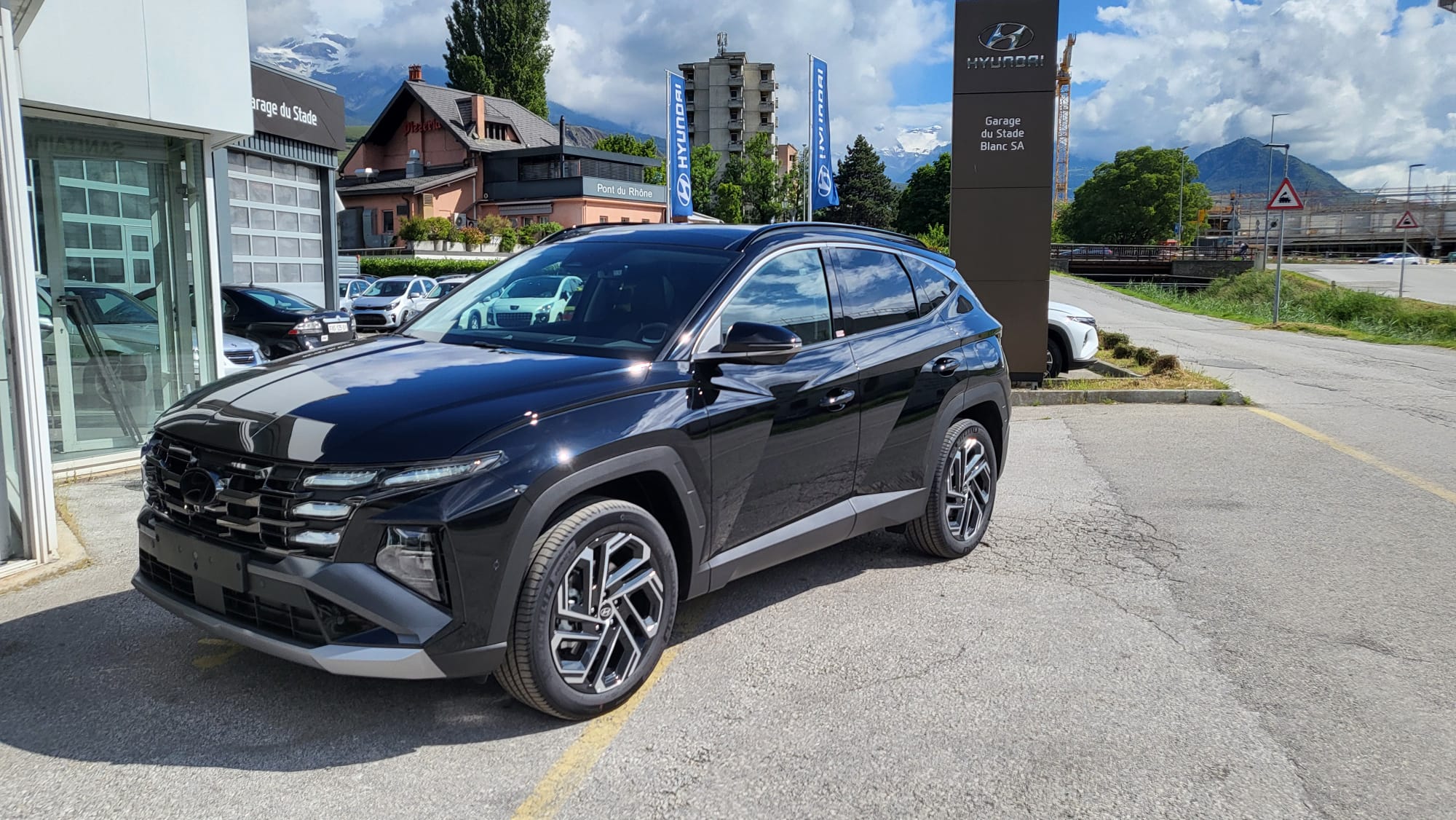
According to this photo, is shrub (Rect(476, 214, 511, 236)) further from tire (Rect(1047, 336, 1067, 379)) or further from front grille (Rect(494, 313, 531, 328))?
front grille (Rect(494, 313, 531, 328))

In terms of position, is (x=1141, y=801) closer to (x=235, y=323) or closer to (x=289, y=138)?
(x=235, y=323)

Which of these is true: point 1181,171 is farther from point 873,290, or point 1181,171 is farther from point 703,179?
point 873,290

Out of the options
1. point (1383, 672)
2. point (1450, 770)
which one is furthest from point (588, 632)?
point (1383, 672)

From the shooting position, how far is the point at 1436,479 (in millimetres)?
7914

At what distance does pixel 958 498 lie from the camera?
227 inches

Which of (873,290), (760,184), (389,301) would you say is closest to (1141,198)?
(760,184)

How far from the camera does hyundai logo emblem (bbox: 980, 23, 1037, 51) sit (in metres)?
11.9

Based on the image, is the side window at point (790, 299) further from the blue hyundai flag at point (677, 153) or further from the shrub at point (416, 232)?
the shrub at point (416, 232)

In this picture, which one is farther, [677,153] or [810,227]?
[677,153]

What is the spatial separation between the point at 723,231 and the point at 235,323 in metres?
13.1

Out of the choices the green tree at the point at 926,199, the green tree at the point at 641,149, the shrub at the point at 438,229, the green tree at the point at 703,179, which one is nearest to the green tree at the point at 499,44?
the green tree at the point at 641,149

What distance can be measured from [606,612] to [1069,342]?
10.6 m

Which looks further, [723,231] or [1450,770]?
[723,231]

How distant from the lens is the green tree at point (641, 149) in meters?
71.8
